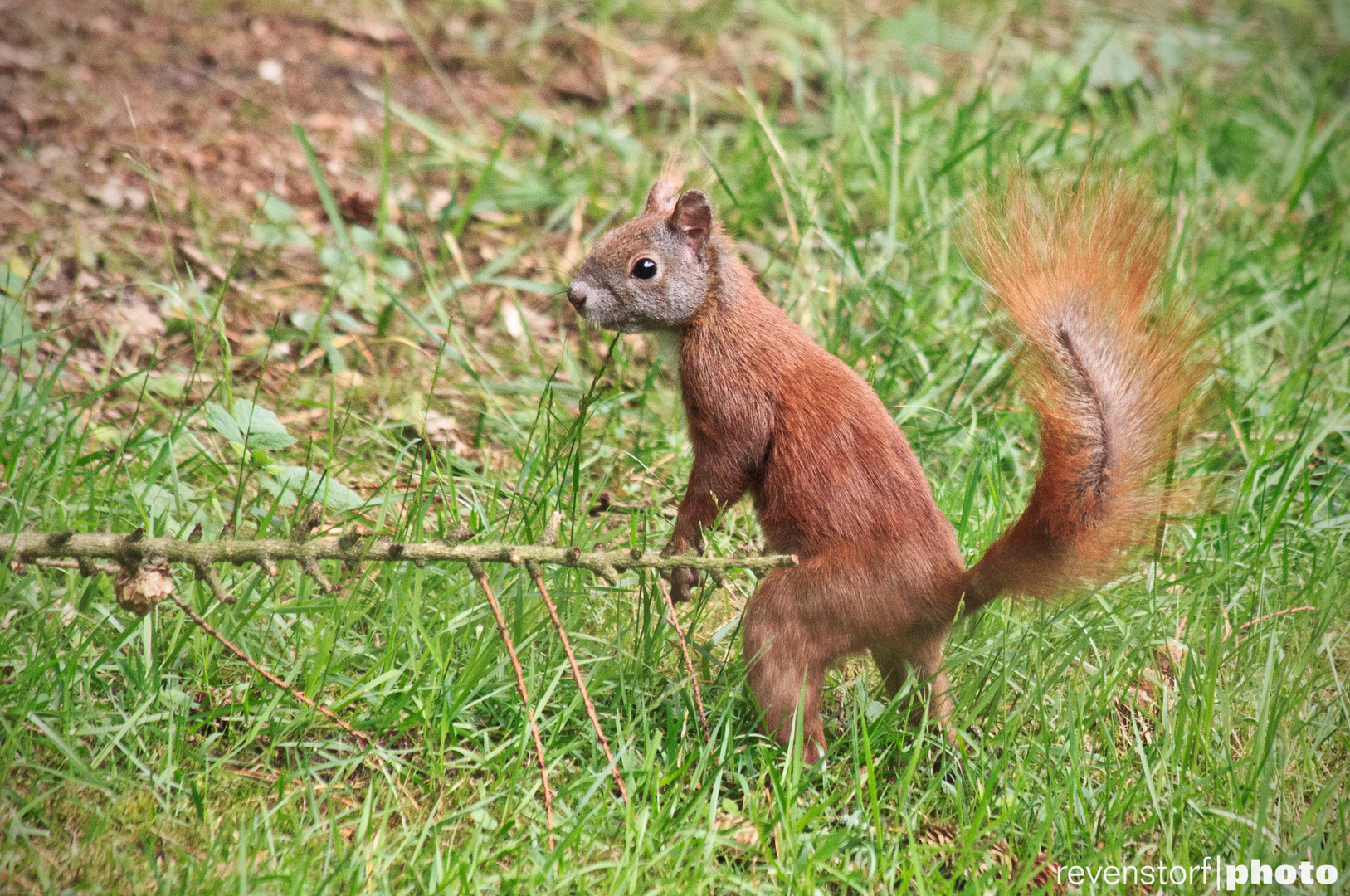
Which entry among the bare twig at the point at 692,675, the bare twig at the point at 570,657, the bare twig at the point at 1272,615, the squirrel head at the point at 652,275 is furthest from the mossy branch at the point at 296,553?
the bare twig at the point at 1272,615

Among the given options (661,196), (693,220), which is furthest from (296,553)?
(661,196)

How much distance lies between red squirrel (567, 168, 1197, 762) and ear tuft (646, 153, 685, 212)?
0.19 m

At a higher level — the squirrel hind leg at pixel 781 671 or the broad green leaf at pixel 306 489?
the squirrel hind leg at pixel 781 671

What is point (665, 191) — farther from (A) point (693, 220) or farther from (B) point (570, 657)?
(B) point (570, 657)

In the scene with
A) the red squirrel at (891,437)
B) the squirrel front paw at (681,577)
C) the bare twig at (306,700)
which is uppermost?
the red squirrel at (891,437)

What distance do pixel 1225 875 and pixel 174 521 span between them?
2.11 meters

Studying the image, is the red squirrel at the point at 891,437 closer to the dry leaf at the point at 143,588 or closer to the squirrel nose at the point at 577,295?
the squirrel nose at the point at 577,295

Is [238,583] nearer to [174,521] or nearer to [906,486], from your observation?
[174,521]

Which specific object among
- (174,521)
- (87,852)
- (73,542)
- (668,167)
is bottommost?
(87,852)

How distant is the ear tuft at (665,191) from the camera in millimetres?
2551

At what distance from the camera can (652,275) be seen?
2.33 meters

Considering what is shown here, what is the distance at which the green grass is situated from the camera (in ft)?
6.30

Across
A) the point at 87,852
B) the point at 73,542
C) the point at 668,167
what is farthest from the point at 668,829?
the point at 668,167

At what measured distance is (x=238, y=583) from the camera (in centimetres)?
228
